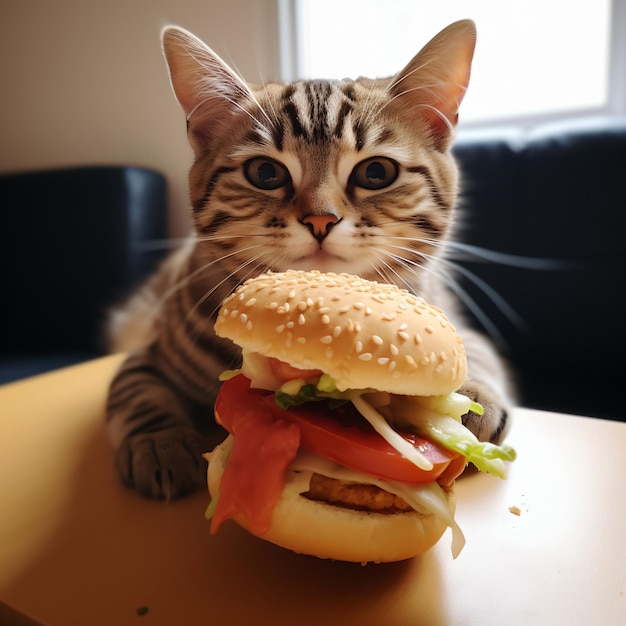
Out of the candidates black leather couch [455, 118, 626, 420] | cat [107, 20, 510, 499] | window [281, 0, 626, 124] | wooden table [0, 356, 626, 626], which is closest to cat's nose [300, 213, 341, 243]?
cat [107, 20, 510, 499]

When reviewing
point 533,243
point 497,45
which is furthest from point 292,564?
point 533,243

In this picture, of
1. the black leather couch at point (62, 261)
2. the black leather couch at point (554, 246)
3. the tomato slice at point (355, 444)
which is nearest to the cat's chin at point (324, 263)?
the tomato slice at point (355, 444)

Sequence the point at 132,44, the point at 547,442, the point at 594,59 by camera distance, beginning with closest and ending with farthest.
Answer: the point at 547,442 → the point at 594,59 → the point at 132,44

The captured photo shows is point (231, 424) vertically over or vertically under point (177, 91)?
under

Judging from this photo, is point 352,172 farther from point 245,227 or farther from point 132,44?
point 132,44

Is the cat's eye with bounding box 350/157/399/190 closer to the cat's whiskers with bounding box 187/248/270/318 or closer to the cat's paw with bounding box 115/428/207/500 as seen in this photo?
the cat's whiskers with bounding box 187/248/270/318

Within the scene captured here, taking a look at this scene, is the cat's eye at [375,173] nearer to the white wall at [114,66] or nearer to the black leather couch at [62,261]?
the white wall at [114,66]

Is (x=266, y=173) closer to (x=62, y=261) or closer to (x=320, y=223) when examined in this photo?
(x=320, y=223)

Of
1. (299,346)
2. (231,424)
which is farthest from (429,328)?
(231,424)
